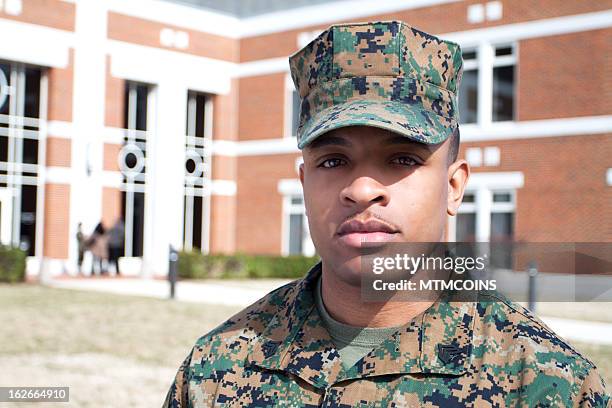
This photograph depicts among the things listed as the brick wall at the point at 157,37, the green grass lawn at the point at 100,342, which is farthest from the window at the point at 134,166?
the green grass lawn at the point at 100,342

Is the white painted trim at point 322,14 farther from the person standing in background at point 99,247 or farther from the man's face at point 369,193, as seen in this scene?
the man's face at point 369,193

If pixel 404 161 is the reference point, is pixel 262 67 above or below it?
above

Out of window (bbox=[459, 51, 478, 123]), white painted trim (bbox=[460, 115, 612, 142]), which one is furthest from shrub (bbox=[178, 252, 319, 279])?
window (bbox=[459, 51, 478, 123])

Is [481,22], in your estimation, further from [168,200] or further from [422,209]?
[422,209]

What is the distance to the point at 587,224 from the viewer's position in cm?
2183

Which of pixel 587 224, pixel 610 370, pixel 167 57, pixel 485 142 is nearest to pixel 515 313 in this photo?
pixel 610 370

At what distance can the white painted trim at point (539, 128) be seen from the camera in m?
21.9

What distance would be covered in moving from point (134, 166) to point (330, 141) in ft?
86.9

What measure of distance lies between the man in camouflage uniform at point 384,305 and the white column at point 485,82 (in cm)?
2305

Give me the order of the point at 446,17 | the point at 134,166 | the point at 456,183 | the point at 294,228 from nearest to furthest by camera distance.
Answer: the point at 456,183
the point at 446,17
the point at 134,166
the point at 294,228

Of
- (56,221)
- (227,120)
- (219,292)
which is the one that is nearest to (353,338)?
(219,292)

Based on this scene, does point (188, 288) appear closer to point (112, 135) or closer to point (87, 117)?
point (112, 135)

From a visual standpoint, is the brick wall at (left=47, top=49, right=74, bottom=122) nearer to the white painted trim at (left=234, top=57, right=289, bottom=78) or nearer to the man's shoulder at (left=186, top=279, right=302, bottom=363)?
the white painted trim at (left=234, top=57, right=289, bottom=78)

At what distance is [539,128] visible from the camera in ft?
75.5
